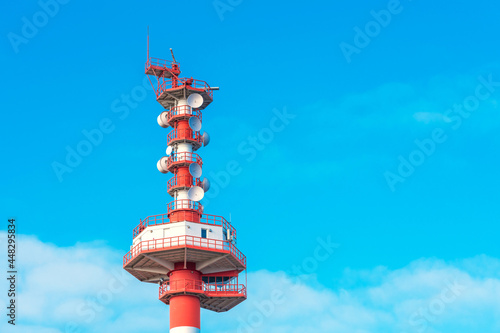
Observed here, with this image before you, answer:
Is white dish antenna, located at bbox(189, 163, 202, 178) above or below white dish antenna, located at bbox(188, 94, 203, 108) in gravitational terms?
below

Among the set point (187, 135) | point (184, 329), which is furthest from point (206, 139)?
point (184, 329)

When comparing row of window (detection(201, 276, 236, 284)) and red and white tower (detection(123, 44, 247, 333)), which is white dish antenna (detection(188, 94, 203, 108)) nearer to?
red and white tower (detection(123, 44, 247, 333))

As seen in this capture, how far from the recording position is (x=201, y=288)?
80.0m

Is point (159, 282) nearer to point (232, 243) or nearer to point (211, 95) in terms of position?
point (232, 243)

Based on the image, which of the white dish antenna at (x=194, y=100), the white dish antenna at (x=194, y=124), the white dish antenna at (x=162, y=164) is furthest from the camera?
the white dish antenna at (x=194, y=100)

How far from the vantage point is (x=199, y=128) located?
8600 cm

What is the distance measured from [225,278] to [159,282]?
698 cm

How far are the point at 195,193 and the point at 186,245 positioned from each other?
251 inches

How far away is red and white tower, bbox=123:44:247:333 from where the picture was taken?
78.1 metres

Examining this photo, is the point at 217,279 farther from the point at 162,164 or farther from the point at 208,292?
the point at 162,164

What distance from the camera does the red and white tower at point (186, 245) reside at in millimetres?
78062

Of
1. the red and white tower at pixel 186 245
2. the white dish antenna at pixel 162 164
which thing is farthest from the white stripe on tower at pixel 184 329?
the white dish antenna at pixel 162 164

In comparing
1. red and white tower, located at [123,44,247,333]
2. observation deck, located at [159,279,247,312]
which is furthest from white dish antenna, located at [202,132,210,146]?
observation deck, located at [159,279,247,312]

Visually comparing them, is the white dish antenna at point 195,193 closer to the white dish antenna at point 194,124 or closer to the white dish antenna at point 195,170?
the white dish antenna at point 195,170
